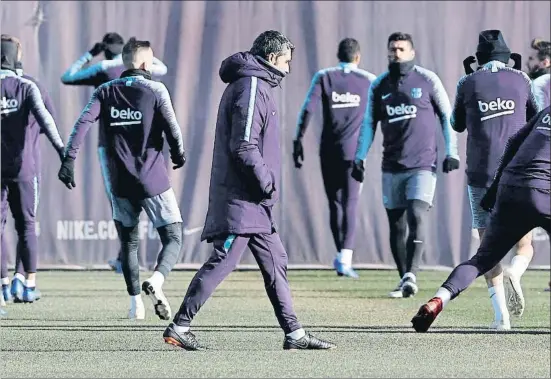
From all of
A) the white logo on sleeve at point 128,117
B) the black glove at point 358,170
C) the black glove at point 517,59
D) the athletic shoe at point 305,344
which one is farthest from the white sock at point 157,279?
the black glove at point 358,170

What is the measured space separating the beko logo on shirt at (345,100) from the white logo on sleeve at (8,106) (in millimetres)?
4295

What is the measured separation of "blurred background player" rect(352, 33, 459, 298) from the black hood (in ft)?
13.4

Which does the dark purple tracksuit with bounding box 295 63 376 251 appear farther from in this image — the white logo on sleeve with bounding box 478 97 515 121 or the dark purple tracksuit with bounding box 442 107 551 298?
the dark purple tracksuit with bounding box 442 107 551 298

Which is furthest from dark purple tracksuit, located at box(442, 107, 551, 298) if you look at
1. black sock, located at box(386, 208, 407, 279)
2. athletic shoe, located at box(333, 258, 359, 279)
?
athletic shoe, located at box(333, 258, 359, 279)

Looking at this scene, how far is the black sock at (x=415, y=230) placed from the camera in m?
12.6

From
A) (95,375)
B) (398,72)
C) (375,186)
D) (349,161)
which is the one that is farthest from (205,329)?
(375,186)

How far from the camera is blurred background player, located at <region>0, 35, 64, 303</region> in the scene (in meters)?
12.2

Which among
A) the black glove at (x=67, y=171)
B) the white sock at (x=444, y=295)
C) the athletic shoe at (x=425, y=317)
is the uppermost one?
the black glove at (x=67, y=171)

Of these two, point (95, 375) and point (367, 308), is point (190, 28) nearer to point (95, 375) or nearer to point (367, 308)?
point (367, 308)

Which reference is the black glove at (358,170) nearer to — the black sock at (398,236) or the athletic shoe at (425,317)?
the black sock at (398,236)

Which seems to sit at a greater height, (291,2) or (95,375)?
(291,2)

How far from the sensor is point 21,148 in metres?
12.5

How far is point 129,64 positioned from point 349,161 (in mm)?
5284

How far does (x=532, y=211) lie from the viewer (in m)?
8.50
